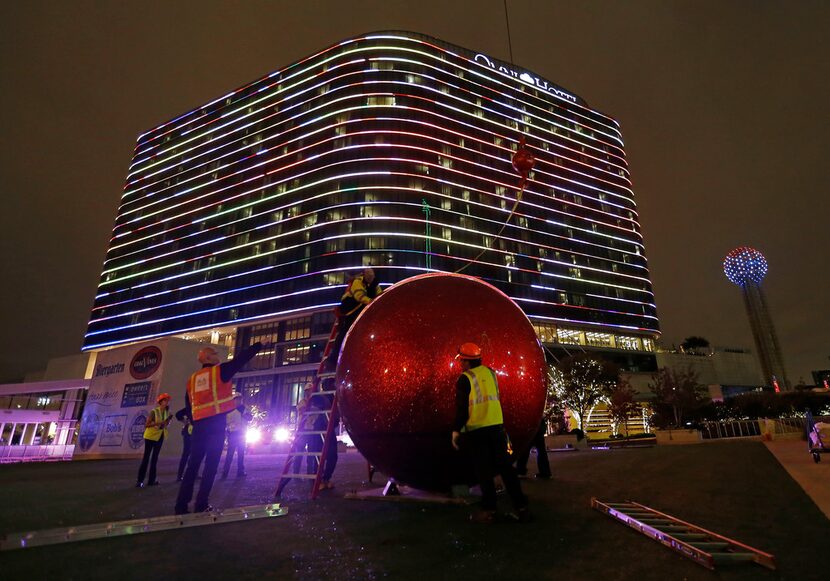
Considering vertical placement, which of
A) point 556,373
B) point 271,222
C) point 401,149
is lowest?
point 556,373

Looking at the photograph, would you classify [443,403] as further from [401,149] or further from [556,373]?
[401,149]

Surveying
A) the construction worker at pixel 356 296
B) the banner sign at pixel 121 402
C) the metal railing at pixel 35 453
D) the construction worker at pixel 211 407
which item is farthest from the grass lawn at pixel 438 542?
the metal railing at pixel 35 453

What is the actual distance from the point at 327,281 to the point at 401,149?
23.0 metres

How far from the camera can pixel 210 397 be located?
17.0 ft

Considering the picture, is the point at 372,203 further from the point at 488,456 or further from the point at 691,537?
the point at 691,537

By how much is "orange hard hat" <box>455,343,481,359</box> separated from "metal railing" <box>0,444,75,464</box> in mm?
25568

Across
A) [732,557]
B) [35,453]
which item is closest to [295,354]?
[35,453]

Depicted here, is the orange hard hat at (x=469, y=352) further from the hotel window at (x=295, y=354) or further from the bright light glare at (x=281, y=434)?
the hotel window at (x=295, y=354)

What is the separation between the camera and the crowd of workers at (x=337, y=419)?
374cm

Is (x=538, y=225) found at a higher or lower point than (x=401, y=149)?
lower

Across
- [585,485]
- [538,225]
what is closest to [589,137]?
[538,225]

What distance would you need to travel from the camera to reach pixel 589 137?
85875 millimetres

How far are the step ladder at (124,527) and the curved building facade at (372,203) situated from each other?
51.1m

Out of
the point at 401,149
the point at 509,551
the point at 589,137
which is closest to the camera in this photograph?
the point at 509,551
